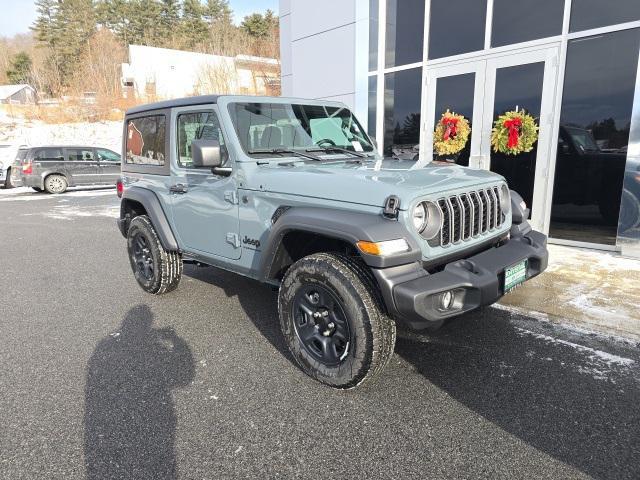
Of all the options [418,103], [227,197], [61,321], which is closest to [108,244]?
[61,321]

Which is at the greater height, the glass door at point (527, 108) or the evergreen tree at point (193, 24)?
the evergreen tree at point (193, 24)

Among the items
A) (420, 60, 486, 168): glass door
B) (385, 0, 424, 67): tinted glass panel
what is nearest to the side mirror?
(420, 60, 486, 168): glass door

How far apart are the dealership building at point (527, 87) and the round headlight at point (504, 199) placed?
11.4ft

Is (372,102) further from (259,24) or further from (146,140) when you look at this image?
(259,24)

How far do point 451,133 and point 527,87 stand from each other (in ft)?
4.41

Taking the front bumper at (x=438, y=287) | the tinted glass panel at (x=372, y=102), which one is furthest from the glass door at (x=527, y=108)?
the front bumper at (x=438, y=287)

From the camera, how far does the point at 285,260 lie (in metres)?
3.25

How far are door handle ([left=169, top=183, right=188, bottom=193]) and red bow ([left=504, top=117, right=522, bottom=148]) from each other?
5.11 meters

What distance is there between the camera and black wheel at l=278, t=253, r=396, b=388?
8.61 ft

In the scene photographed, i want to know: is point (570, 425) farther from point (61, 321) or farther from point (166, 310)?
point (61, 321)

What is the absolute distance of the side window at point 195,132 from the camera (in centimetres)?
363

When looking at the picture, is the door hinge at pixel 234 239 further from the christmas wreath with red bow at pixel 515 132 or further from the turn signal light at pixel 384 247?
the christmas wreath with red bow at pixel 515 132

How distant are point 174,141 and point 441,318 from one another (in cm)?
290

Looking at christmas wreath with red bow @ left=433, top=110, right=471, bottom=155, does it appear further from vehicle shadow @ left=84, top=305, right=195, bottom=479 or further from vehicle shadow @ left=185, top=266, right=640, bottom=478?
vehicle shadow @ left=84, top=305, right=195, bottom=479
